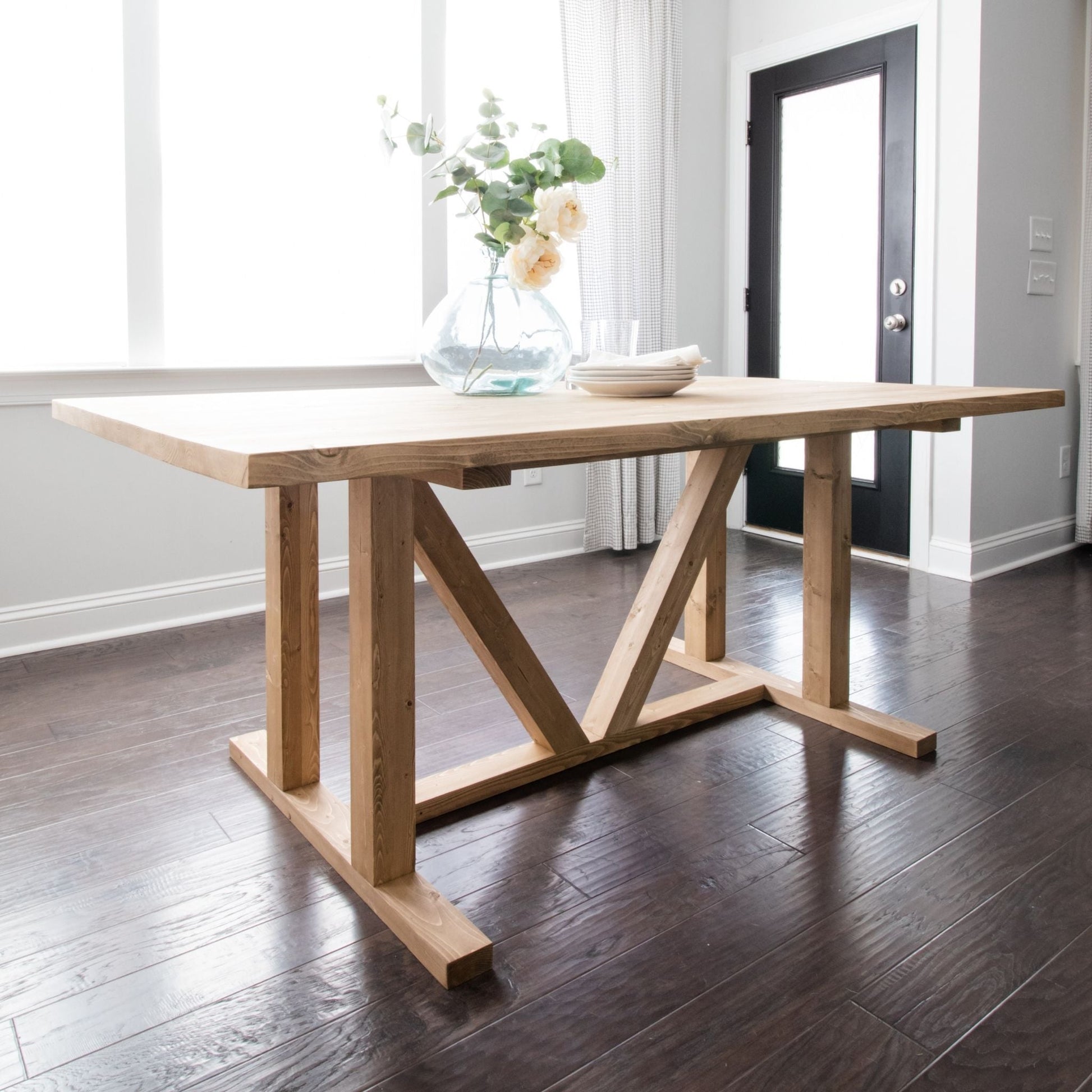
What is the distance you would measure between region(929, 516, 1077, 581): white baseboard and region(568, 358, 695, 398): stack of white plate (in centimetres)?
197

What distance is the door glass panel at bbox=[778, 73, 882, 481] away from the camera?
3.60 metres

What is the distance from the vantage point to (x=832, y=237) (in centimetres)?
373

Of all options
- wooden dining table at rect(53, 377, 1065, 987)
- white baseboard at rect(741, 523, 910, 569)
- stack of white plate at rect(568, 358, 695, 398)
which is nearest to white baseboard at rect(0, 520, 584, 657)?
wooden dining table at rect(53, 377, 1065, 987)

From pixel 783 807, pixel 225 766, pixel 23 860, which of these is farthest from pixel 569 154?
pixel 23 860

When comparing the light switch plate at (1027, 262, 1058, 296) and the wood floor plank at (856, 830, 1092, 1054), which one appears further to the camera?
the light switch plate at (1027, 262, 1058, 296)

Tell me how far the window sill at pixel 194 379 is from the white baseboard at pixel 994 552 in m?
1.87

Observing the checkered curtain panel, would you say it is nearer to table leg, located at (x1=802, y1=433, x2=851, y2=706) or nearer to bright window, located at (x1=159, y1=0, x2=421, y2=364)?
bright window, located at (x1=159, y1=0, x2=421, y2=364)

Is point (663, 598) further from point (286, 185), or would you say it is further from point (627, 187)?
point (627, 187)

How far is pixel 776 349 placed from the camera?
3992 mm

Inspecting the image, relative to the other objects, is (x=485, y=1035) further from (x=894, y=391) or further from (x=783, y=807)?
(x=894, y=391)

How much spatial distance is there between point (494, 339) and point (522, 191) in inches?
9.9

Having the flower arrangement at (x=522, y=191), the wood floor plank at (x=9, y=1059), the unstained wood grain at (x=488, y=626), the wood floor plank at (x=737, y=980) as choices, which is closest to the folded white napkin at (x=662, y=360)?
the flower arrangement at (x=522, y=191)

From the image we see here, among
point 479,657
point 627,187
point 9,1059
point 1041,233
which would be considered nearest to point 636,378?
point 479,657

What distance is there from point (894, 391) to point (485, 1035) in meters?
1.33
